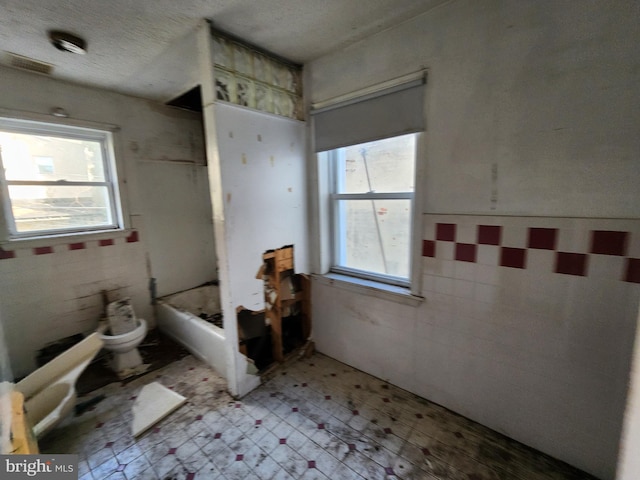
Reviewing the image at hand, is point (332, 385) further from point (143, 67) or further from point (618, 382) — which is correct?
point (143, 67)

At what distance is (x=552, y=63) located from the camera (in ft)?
3.75

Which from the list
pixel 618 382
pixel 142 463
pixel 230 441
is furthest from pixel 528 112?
pixel 142 463

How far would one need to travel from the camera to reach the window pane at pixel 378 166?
5.56ft

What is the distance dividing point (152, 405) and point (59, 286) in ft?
4.26

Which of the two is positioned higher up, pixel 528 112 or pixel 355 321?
pixel 528 112

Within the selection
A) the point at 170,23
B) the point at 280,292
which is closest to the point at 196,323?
the point at 280,292

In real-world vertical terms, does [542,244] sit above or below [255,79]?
below

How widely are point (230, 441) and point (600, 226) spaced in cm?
213

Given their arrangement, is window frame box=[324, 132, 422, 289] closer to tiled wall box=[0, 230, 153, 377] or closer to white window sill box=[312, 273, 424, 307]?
white window sill box=[312, 273, 424, 307]

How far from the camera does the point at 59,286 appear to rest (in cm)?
213

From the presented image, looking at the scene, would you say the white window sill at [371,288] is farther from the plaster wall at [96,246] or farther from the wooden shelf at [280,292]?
the plaster wall at [96,246]

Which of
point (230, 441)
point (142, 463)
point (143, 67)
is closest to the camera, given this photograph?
point (142, 463)

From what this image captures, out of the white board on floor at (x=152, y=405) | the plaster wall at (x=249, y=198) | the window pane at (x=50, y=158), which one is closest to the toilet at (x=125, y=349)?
the white board on floor at (x=152, y=405)

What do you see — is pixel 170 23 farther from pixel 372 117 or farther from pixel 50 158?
pixel 50 158
